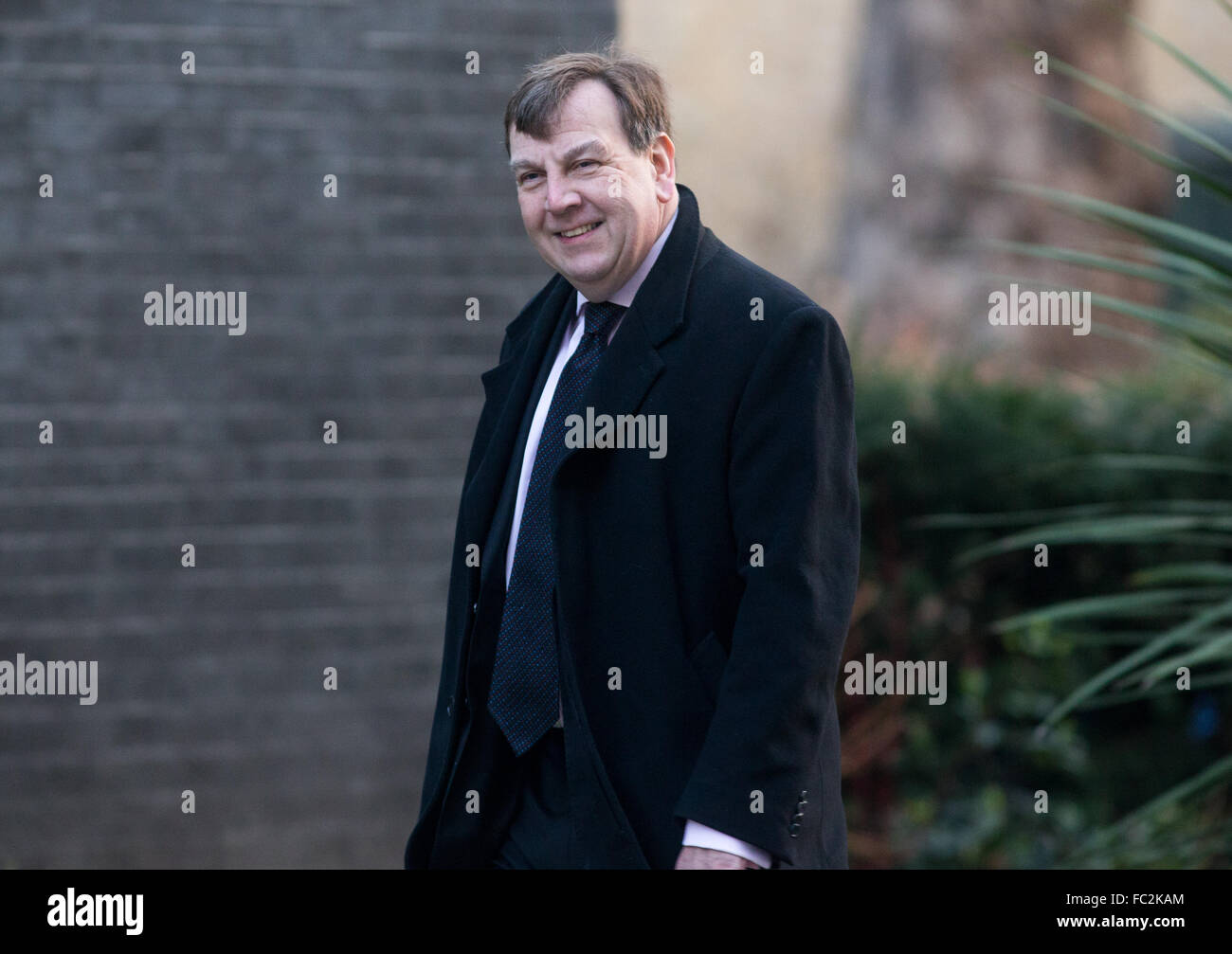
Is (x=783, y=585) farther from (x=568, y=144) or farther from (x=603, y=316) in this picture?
(x=568, y=144)

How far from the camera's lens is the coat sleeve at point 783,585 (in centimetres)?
205

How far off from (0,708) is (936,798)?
121 inches

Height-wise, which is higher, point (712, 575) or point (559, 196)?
point (559, 196)

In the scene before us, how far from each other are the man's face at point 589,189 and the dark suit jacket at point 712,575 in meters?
0.08

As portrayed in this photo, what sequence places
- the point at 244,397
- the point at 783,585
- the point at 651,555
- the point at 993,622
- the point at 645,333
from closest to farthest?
the point at 783,585, the point at 651,555, the point at 645,333, the point at 244,397, the point at 993,622

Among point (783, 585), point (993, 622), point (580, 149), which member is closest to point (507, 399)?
point (580, 149)

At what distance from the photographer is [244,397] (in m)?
4.50

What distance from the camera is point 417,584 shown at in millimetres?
4633

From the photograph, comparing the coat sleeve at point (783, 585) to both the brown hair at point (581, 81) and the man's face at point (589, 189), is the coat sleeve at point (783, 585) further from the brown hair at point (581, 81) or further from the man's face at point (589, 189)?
the brown hair at point (581, 81)

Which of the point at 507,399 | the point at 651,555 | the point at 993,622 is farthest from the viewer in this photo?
the point at 993,622

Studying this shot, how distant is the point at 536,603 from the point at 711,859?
507 millimetres

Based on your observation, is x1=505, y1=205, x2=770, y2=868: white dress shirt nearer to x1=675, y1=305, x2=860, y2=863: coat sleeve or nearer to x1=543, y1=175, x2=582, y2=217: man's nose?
x1=543, y1=175, x2=582, y2=217: man's nose

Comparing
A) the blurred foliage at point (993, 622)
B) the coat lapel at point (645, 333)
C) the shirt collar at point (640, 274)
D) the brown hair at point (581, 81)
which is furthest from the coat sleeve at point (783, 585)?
the blurred foliage at point (993, 622)

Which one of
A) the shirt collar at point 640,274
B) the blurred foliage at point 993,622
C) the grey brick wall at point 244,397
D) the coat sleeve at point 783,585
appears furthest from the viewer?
the blurred foliage at point 993,622
